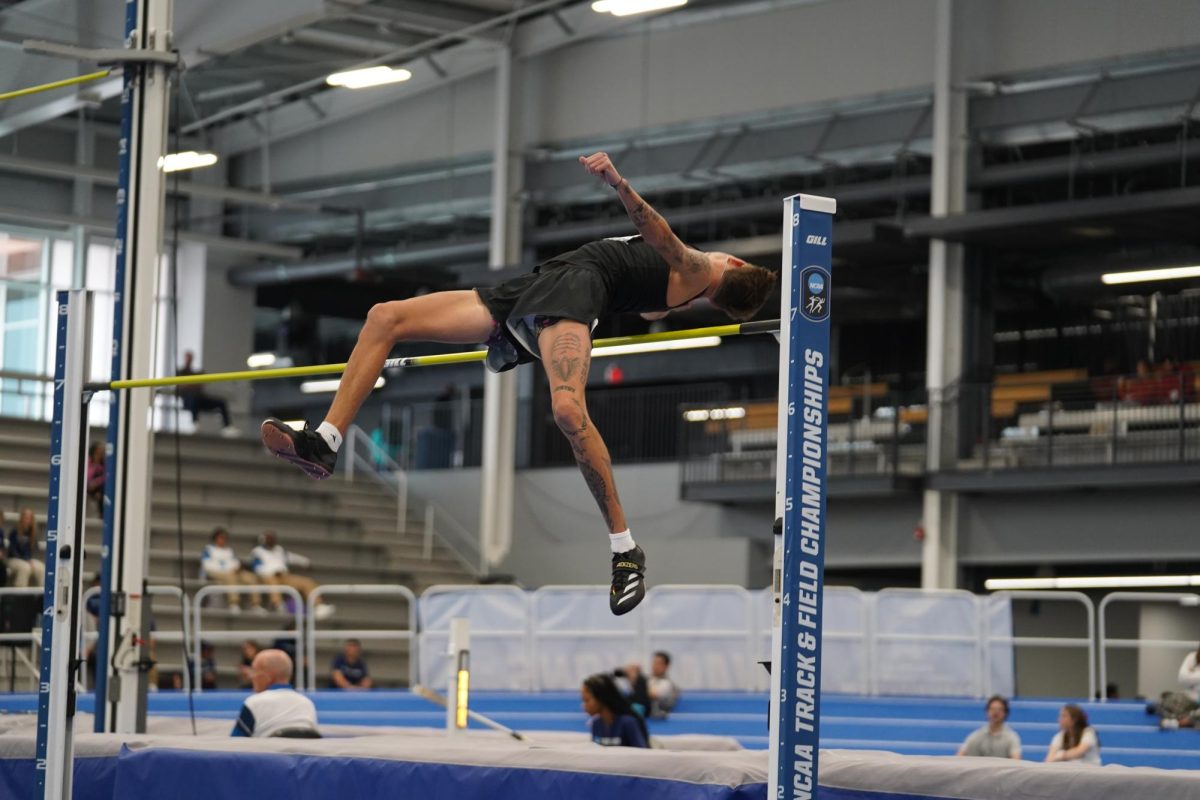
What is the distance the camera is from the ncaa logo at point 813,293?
16.5 ft

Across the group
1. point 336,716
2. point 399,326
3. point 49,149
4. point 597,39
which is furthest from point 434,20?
point 399,326

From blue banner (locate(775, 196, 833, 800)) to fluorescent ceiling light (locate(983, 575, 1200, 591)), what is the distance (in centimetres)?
1724

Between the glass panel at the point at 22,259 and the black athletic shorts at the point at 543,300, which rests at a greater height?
the glass panel at the point at 22,259

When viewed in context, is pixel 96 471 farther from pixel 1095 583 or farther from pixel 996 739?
pixel 1095 583

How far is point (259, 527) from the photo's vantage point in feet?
79.3

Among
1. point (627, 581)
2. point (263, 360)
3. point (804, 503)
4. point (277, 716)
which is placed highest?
point (263, 360)

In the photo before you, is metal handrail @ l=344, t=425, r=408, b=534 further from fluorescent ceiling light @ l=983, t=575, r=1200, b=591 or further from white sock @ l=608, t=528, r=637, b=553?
white sock @ l=608, t=528, r=637, b=553

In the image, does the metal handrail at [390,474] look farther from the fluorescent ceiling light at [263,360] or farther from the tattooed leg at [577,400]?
the tattooed leg at [577,400]

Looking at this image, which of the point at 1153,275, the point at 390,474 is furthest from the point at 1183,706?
the point at 390,474

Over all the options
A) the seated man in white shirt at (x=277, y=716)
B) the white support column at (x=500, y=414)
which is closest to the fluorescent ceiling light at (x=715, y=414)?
the white support column at (x=500, y=414)

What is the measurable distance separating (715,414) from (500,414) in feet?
11.4

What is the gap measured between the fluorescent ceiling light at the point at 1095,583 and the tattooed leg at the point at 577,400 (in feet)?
53.6

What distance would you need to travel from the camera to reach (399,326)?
6.21 meters

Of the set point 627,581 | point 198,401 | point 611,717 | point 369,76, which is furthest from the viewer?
point 198,401
